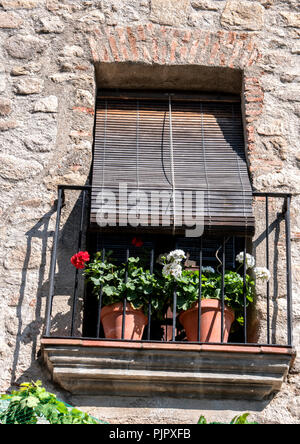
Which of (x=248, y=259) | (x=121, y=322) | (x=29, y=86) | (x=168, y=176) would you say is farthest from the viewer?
(x=29, y=86)

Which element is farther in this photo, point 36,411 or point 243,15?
point 243,15

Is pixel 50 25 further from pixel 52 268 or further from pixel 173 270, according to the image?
pixel 173 270

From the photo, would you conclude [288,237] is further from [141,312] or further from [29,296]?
[29,296]

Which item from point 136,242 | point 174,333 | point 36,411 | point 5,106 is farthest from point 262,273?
point 5,106

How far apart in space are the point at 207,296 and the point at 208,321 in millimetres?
169

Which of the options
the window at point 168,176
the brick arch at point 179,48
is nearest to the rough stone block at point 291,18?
the brick arch at point 179,48

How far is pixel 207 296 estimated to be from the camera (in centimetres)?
513

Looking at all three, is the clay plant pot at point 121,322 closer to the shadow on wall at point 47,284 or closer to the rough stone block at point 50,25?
the shadow on wall at point 47,284

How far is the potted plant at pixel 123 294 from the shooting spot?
5.04 m

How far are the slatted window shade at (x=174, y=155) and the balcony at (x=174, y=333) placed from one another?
0.15 meters

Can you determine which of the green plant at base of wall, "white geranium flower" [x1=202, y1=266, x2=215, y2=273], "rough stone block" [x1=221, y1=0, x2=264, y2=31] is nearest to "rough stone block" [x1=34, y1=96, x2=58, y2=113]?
"rough stone block" [x1=221, y1=0, x2=264, y2=31]

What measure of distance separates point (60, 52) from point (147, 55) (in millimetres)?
618

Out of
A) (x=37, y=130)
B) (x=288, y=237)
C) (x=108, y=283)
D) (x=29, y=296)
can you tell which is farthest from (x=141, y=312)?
(x=37, y=130)

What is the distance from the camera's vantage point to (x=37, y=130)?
5.80 metres
